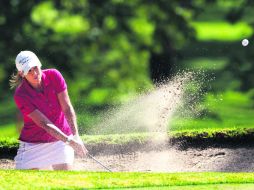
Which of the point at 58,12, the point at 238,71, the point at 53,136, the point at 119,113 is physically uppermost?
the point at 58,12

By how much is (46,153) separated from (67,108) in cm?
44

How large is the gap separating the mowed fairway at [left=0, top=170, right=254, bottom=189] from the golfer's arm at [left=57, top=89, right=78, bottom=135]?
3.43 feet

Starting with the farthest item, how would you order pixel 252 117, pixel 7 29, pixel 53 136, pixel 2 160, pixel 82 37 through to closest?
1. pixel 252 117
2. pixel 82 37
3. pixel 7 29
4. pixel 2 160
5. pixel 53 136

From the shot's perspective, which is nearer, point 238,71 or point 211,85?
point 238,71

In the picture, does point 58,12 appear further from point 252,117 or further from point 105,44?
point 252,117

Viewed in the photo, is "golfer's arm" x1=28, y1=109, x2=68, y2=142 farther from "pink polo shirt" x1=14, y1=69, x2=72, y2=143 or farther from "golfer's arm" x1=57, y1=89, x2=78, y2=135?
"golfer's arm" x1=57, y1=89, x2=78, y2=135

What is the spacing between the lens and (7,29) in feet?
53.5

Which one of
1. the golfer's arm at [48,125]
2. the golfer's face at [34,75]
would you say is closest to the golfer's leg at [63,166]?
the golfer's arm at [48,125]

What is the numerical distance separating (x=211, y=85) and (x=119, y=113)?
12129mm

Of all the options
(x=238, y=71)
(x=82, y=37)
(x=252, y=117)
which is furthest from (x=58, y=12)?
(x=252, y=117)

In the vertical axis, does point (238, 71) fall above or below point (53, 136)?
above

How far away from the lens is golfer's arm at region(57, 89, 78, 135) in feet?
26.9

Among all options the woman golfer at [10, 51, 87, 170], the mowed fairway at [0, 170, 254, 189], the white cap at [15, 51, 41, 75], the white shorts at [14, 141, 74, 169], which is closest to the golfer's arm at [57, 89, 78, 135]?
the woman golfer at [10, 51, 87, 170]

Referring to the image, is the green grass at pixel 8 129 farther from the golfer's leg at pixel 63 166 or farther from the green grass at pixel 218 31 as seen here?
the golfer's leg at pixel 63 166
